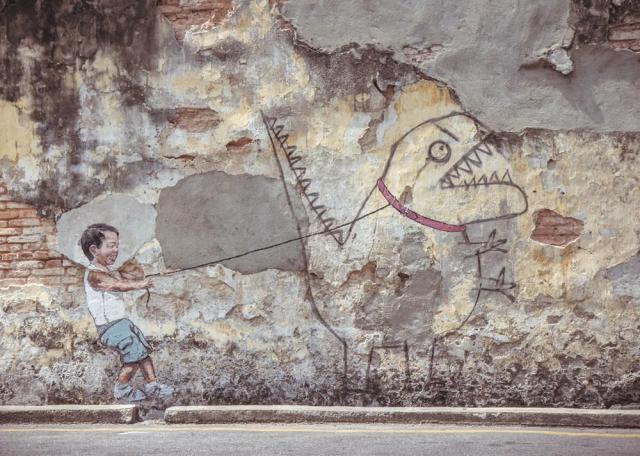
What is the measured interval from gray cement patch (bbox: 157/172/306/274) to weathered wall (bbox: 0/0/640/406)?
0.02 meters

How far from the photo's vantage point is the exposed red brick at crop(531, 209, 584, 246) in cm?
650

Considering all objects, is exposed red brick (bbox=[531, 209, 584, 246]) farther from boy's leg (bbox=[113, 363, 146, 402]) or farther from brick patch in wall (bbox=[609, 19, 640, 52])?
boy's leg (bbox=[113, 363, 146, 402])

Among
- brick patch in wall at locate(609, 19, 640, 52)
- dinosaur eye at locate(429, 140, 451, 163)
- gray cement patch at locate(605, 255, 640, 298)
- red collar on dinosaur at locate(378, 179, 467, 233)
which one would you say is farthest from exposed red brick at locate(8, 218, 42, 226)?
brick patch in wall at locate(609, 19, 640, 52)

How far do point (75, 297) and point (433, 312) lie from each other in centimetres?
266

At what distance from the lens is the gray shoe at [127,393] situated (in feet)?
22.7

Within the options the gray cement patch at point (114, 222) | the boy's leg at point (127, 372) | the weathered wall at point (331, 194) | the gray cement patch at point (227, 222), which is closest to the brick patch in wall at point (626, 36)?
the weathered wall at point (331, 194)

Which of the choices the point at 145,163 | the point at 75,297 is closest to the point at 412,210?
the point at 145,163

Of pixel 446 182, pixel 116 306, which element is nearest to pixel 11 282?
pixel 116 306

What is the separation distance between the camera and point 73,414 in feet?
21.9

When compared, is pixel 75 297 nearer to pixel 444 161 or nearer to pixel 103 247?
pixel 103 247

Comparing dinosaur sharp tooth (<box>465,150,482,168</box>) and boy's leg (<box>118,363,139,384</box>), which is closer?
dinosaur sharp tooth (<box>465,150,482,168</box>)

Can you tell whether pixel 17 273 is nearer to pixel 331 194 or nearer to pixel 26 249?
pixel 26 249

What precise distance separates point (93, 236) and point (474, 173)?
2.85 metres

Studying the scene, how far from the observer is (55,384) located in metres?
7.01
